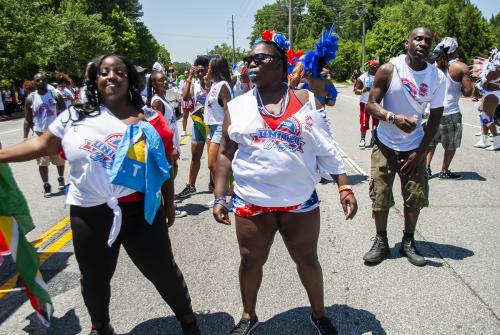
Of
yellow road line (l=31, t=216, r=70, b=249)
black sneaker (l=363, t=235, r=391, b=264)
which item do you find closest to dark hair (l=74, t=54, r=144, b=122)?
black sneaker (l=363, t=235, r=391, b=264)

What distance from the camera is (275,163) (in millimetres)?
2605

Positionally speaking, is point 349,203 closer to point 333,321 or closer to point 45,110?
point 333,321

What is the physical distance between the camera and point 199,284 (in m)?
3.80

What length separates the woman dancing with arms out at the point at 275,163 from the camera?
2.62 m

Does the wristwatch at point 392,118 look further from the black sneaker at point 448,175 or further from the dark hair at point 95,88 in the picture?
the black sneaker at point 448,175

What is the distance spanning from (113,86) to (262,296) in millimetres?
1975

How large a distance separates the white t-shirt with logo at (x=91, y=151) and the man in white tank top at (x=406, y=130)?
2287mm

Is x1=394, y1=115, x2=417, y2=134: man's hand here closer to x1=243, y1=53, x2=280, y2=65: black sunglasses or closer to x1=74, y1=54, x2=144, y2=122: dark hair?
x1=243, y1=53, x2=280, y2=65: black sunglasses

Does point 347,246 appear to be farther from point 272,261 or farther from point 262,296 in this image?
point 262,296

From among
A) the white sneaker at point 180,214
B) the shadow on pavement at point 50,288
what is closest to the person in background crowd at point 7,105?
the white sneaker at point 180,214

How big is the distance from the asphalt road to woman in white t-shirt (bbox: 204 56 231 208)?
922 mm

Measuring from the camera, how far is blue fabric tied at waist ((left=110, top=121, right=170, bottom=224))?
2.52m

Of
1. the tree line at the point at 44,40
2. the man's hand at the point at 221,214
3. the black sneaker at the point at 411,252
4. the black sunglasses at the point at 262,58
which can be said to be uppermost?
the tree line at the point at 44,40

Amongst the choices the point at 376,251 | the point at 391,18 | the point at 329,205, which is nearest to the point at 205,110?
the point at 329,205
